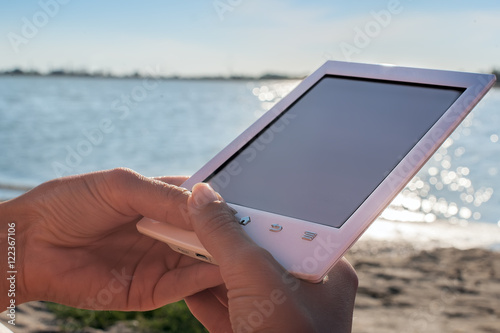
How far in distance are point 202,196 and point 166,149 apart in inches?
564

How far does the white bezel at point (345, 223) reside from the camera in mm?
1466

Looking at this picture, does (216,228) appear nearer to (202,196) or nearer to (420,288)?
(202,196)

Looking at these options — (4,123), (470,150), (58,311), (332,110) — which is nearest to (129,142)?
(4,123)

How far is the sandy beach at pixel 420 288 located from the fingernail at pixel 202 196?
269cm

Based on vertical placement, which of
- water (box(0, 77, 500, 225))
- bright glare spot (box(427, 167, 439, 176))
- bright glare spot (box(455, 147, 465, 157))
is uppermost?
bright glare spot (box(455, 147, 465, 157))

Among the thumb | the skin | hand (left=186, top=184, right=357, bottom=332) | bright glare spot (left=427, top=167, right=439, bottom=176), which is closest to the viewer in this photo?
hand (left=186, top=184, right=357, bottom=332)

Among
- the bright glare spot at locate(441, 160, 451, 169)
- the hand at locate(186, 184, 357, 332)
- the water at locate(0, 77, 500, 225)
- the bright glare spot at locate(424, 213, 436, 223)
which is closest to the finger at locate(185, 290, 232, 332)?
the hand at locate(186, 184, 357, 332)

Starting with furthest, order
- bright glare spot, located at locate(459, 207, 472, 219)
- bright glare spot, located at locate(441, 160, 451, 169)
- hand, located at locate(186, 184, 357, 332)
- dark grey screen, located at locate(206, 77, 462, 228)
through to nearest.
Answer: bright glare spot, located at locate(441, 160, 451, 169) < bright glare spot, located at locate(459, 207, 472, 219) < dark grey screen, located at locate(206, 77, 462, 228) < hand, located at locate(186, 184, 357, 332)

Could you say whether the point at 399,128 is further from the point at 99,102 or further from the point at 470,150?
the point at 99,102

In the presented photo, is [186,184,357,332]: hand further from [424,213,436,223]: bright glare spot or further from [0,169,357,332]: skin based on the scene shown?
[424,213,436,223]: bright glare spot

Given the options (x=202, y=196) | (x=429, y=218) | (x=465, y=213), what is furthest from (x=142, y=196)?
(x=465, y=213)

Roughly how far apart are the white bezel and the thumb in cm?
11

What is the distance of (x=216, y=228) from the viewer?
1497mm

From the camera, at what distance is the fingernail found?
5.10 ft
